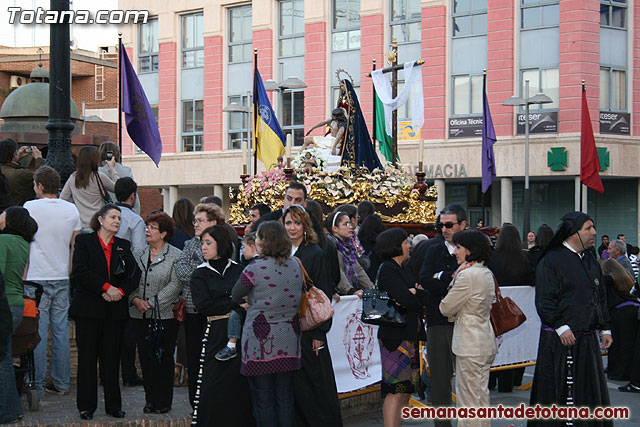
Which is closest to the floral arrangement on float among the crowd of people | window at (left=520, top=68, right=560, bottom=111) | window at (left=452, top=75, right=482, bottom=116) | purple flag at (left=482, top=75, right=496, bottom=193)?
the crowd of people

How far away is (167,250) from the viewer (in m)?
8.18

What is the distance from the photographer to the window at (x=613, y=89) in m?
31.5

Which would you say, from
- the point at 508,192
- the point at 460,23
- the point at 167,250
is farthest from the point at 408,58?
the point at 167,250

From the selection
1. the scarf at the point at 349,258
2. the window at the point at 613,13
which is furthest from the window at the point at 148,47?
the scarf at the point at 349,258

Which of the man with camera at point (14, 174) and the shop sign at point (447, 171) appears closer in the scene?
the man with camera at point (14, 174)

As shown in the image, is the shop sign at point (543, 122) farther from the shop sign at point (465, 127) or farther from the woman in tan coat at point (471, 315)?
the woman in tan coat at point (471, 315)

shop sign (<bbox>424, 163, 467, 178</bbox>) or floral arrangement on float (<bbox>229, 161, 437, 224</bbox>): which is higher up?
shop sign (<bbox>424, 163, 467, 178</bbox>)

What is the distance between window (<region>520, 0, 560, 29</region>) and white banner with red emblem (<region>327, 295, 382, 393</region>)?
24.8 m

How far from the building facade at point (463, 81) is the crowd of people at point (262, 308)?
20539 millimetres

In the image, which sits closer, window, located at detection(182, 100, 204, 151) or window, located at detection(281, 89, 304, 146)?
window, located at detection(281, 89, 304, 146)

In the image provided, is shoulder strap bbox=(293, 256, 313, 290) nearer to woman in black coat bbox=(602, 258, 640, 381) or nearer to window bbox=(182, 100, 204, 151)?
woman in black coat bbox=(602, 258, 640, 381)

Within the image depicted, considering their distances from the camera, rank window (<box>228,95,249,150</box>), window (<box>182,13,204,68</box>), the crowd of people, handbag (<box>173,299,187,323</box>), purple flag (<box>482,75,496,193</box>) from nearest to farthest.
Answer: the crowd of people → handbag (<box>173,299,187,323</box>) → purple flag (<box>482,75,496,193</box>) → window (<box>228,95,249,150</box>) → window (<box>182,13,204,68</box>)

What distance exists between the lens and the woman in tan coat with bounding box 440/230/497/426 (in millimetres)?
7270

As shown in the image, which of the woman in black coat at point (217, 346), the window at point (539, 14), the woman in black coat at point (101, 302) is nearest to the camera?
the woman in black coat at point (217, 346)
